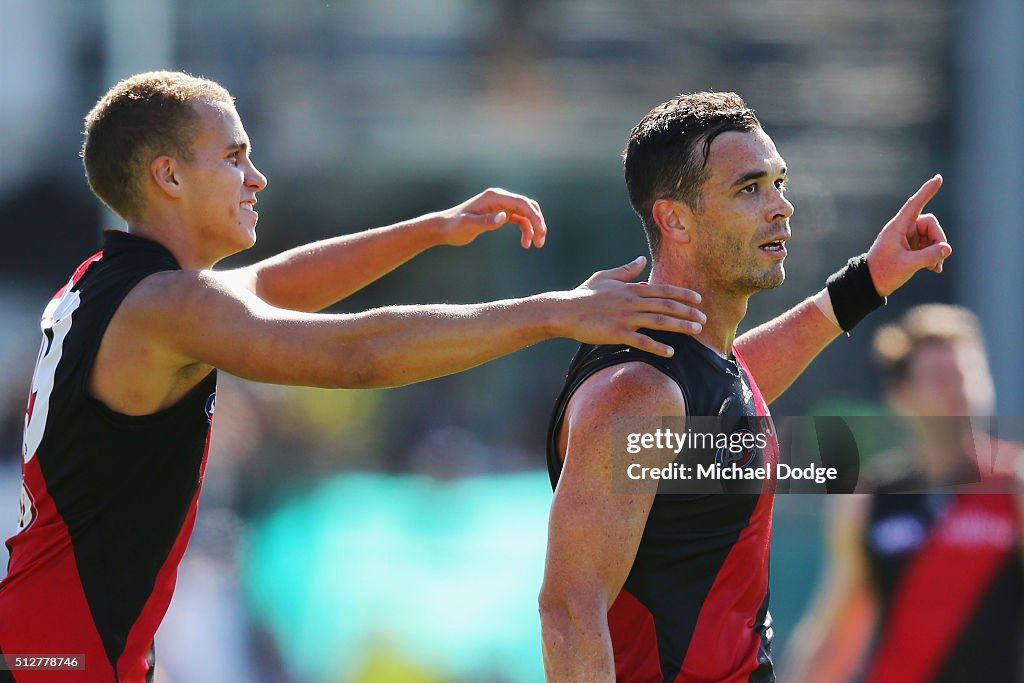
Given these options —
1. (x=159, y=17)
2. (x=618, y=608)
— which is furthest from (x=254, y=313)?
(x=159, y=17)

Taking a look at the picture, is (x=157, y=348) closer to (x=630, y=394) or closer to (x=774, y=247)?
(x=630, y=394)

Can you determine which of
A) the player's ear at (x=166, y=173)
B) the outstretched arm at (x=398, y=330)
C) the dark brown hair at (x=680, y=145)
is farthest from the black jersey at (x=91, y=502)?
the dark brown hair at (x=680, y=145)

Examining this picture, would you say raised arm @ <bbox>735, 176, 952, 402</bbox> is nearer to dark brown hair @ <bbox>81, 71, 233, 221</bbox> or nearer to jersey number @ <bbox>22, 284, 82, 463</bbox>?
dark brown hair @ <bbox>81, 71, 233, 221</bbox>

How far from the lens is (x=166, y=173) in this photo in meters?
3.52

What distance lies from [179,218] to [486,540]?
4.19 metres

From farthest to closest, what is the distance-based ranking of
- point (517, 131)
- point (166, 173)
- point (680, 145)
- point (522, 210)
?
point (517, 131) → point (522, 210) → point (680, 145) → point (166, 173)

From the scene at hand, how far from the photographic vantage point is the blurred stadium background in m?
10.9

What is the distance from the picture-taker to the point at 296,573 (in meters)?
7.18

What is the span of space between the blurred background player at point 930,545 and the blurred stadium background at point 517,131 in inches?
157

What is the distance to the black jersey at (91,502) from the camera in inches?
130

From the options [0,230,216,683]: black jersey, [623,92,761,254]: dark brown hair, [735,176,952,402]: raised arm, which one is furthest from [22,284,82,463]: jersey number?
[735,176,952,402]: raised arm

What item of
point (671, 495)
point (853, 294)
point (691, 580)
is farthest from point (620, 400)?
point (853, 294)

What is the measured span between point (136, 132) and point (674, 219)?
4.93 feet

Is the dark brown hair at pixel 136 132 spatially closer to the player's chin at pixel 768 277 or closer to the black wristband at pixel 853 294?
the player's chin at pixel 768 277
